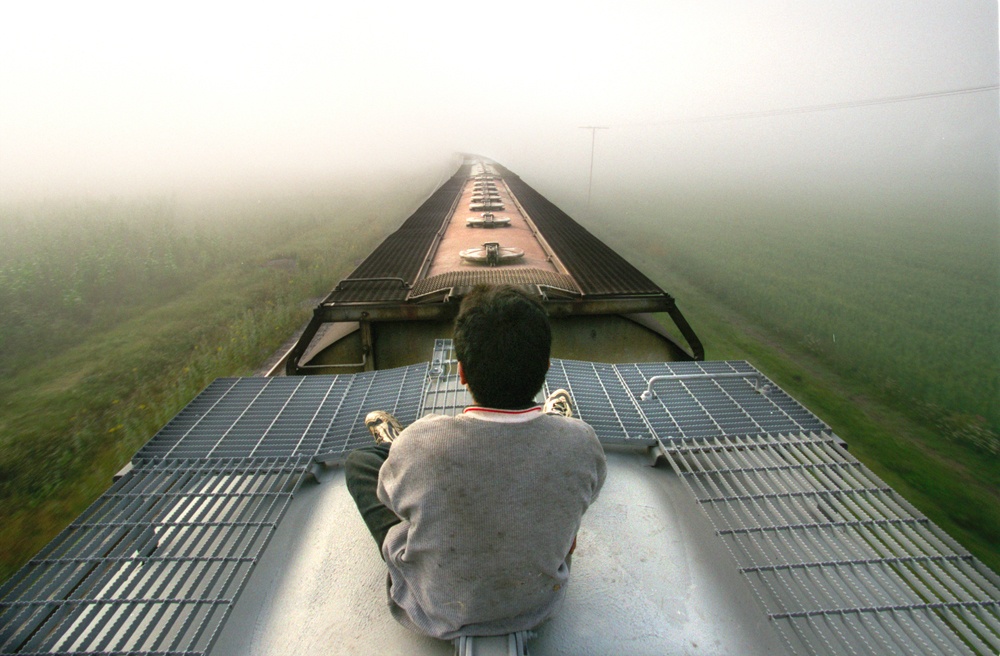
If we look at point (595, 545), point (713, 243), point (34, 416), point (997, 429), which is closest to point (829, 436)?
point (595, 545)

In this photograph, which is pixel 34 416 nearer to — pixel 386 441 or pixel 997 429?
pixel 386 441

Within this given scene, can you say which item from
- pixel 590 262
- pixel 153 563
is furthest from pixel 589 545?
pixel 590 262

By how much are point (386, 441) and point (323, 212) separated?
2459 cm

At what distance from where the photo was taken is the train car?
1.73 meters

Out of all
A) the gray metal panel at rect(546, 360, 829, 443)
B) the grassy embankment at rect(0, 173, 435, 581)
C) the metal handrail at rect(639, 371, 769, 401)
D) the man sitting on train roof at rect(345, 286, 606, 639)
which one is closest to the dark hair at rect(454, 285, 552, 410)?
the man sitting on train roof at rect(345, 286, 606, 639)

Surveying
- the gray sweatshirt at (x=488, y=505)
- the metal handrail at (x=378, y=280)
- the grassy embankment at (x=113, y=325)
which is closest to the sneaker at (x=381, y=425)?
the gray sweatshirt at (x=488, y=505)

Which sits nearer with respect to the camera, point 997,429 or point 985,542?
point 985,542

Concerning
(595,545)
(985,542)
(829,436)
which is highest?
(829,436)

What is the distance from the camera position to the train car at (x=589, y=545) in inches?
68.2

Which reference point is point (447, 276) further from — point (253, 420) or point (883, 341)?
point (883, 341)

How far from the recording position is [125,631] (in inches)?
67.1

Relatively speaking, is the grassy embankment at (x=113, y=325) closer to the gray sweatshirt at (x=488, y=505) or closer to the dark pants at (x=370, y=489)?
the dark pants at (x=370, y=489)

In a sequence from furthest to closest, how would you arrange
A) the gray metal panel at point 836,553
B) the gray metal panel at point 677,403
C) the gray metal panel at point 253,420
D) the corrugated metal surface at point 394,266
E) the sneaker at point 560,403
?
1. the corrugated metal surface at point 394,266
2. the gray metal panel at point 677,403
3. the gray metal panel at point 253,420
4. the sneaker at point 560,403
5. the gray metal panel at point 836,553

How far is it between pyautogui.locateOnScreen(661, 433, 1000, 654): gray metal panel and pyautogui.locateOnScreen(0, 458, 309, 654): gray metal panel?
75.9 inches
